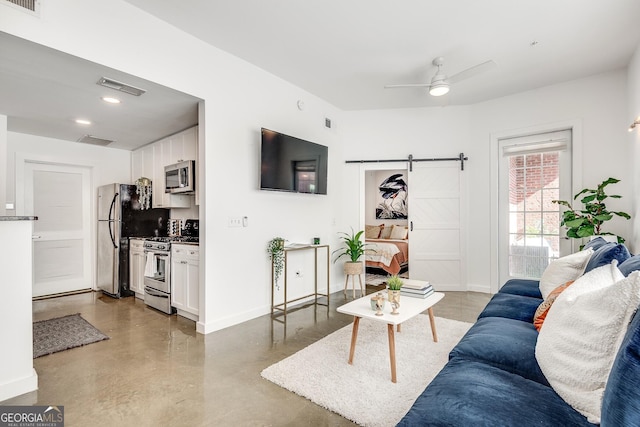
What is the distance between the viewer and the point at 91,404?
2033 mm

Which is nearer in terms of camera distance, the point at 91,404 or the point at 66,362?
the point at 91,404

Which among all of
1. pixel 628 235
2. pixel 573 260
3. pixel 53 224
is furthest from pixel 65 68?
pixel 628 235

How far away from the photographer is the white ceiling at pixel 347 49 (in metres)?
2.70

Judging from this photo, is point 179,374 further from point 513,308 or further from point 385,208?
point 385,208

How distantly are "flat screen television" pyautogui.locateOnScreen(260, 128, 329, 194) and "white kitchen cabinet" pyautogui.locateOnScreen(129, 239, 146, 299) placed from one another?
2280 millimetres

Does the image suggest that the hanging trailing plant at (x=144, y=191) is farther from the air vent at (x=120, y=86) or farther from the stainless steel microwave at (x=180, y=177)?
the air vent at (x=120, y=86)

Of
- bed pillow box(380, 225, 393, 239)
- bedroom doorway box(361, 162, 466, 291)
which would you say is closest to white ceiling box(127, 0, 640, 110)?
bedroom doorway box(361, 162, 466, 291)

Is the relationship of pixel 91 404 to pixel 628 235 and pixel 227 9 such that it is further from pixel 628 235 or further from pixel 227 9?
pixel 628 235

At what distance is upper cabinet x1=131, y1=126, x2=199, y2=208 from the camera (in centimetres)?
430

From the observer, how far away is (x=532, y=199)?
4.66m

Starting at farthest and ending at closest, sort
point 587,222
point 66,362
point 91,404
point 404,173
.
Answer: point 404,173, point 587,222, point 66,362, point 91,404

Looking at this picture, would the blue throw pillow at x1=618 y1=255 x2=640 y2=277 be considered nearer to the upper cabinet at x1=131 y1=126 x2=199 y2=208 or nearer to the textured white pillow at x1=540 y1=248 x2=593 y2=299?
the textured white pillow at x1=540 y1=248 x2=593 y2=299

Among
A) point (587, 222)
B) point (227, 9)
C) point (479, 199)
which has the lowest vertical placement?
point (587, 222)

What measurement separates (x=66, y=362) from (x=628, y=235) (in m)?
6.04
